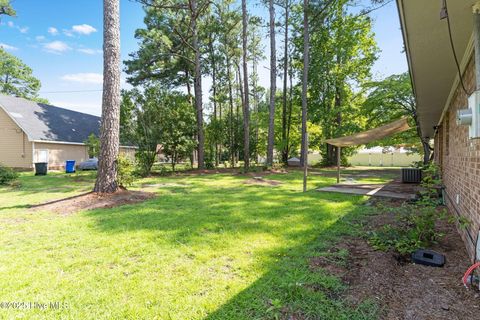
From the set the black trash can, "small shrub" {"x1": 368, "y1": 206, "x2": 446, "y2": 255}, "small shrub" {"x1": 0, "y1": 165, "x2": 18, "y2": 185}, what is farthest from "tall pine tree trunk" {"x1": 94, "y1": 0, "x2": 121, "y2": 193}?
the black trash can

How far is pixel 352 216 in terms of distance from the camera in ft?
16.6

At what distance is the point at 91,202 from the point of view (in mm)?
6156

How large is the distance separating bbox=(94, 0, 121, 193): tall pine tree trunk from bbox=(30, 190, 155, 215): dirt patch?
0.35m

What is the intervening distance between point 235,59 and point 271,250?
23.2m

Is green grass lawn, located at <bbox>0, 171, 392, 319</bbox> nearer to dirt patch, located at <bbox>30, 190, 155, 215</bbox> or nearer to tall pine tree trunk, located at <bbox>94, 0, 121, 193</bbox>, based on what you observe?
dirt patch, located at <bbox>30, 190, 155, 215</bbox>

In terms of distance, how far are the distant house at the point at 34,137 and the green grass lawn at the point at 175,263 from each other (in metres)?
13.6

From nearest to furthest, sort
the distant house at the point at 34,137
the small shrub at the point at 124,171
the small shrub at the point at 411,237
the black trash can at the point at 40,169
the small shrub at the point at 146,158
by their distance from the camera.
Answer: the small shrub at the point at 411,237
the small shrub at the point at 124,171
the small shrub at the point at 146,158
the black trash can at the point at 40,169
the distant house at the point at 34,137

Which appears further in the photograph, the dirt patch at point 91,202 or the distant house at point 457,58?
the dirt patch at point 91,202

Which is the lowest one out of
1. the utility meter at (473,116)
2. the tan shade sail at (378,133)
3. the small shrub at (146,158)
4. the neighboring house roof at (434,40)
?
the small shrub at (146,158)

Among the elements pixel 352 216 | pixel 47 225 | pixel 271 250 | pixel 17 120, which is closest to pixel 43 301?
pixel 271 250

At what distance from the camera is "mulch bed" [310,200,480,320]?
2.06 m

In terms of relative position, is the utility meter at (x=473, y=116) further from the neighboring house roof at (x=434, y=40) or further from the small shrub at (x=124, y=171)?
the small shrub at (x=124, y=171)

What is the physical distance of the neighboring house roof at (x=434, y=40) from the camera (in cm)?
208

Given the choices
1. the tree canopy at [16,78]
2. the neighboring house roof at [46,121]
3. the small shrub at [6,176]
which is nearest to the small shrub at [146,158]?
the small shrub at [6,176]
